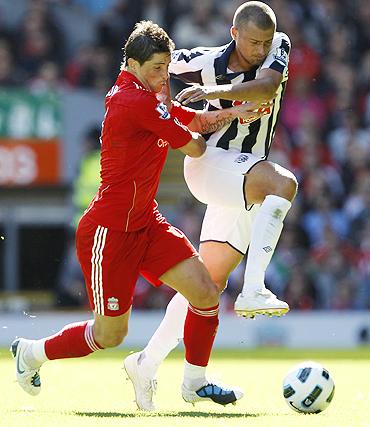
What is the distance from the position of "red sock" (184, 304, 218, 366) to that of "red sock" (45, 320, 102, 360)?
55cm

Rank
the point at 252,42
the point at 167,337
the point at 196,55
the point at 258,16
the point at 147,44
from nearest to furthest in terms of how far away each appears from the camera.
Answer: the point at 147,44, the point at 258,16, the point at 252,42, the point at 167,337, the point at 196,55

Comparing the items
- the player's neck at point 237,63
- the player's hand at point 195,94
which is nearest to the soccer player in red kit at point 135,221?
the player's hand at point 195,94

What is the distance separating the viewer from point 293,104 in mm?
16344

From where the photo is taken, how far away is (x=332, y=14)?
682 inches

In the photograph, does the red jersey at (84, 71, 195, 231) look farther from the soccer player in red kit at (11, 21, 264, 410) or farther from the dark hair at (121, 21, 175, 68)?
the dark hair at (121, 21, 175, 68)

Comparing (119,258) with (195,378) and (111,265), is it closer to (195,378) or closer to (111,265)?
(111,265)

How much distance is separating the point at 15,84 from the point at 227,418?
9.95m

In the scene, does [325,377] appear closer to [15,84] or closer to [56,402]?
[56,402]

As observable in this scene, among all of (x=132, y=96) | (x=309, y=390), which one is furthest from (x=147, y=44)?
(x=309, y=390)

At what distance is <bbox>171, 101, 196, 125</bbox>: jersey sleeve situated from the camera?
7590mm

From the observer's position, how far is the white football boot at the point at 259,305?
7.07 meters

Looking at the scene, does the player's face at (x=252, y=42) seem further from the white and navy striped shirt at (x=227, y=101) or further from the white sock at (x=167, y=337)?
the white sock at (x=167, y=337)

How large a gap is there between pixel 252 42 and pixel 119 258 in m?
1.45

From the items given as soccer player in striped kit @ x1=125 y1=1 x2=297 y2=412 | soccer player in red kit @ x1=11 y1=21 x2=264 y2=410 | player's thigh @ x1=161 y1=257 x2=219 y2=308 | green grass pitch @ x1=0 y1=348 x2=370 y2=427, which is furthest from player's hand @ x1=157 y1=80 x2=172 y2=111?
green grass pitch @ x1=0 y1=348 x2=370 y2=427
